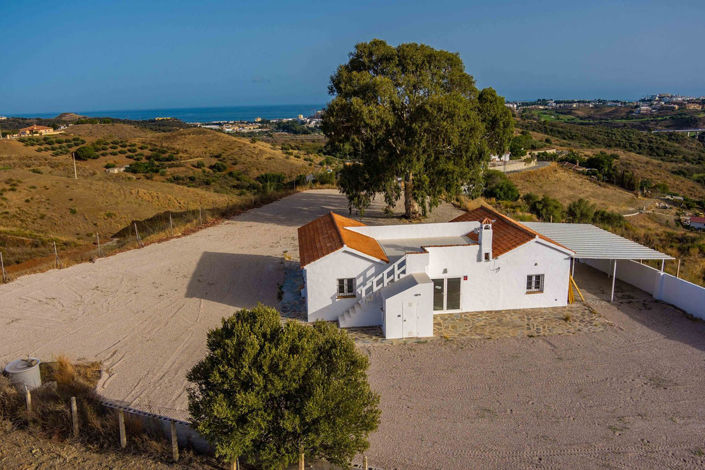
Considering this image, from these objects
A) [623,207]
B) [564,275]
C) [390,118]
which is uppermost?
[390,118]

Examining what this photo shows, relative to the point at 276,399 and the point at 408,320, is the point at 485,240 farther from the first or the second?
the point at 276,399

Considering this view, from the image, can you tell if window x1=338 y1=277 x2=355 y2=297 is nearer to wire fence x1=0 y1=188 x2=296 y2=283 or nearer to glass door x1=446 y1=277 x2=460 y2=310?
glass door x1=446 y1=277 x2=460 y2=310

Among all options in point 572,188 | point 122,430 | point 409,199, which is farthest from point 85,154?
point 122,430

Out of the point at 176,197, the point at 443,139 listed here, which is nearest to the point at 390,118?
the point at 443,139

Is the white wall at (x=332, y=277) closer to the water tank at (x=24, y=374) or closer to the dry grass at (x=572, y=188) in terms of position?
the water tank at (x=24, y=374)

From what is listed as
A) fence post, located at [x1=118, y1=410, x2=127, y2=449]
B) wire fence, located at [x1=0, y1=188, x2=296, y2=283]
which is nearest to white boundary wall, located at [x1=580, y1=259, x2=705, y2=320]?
fence post, located at [x1=118, y1=410, x2=127, y2=449]

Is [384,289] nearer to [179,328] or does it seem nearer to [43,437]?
[179,328]

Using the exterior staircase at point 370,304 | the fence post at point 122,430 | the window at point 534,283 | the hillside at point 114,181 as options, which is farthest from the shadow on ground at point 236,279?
the hillside at point 114,181
